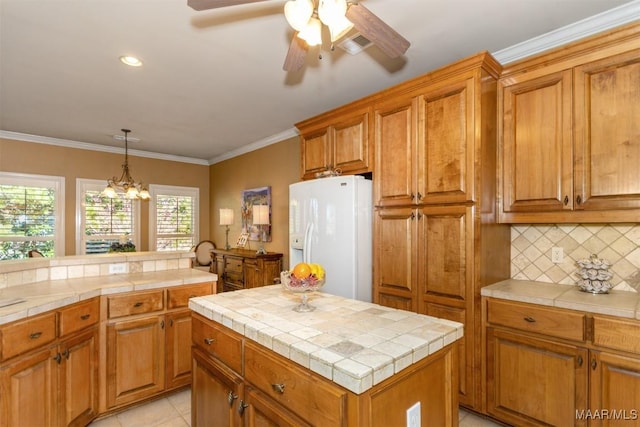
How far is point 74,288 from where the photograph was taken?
214 cm

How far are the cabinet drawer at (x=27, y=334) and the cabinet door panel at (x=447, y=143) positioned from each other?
2464 millimetres

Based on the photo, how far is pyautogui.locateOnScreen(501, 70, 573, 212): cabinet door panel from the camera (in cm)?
204

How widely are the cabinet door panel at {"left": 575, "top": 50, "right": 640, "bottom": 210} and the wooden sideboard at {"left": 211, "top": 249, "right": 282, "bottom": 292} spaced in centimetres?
325

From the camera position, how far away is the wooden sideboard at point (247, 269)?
13.6 ft

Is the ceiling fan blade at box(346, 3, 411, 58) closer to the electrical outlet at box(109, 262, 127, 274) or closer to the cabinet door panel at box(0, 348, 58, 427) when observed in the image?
the cabinet door panel at box(0, 348, 58, 427)

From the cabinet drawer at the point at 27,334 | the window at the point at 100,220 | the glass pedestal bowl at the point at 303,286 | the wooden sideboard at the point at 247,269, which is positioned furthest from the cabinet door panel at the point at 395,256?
the window at the point at 100,220

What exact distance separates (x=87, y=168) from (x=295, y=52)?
4.89m

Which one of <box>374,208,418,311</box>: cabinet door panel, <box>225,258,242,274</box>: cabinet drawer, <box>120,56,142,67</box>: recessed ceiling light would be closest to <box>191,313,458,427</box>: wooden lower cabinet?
<box>374,208,418,311</box>: cabinet door panel

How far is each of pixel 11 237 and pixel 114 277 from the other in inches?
125

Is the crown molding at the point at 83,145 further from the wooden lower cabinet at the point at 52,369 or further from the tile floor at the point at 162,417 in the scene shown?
the tile floor at the point at 162,417

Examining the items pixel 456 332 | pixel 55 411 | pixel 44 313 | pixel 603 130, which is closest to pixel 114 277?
pixel 44 313

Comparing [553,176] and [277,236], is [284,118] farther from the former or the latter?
[553,176]

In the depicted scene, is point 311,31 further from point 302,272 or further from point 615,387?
point 615,387

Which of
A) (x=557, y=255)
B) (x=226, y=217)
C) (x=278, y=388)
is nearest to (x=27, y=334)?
(x=278, y=388)
